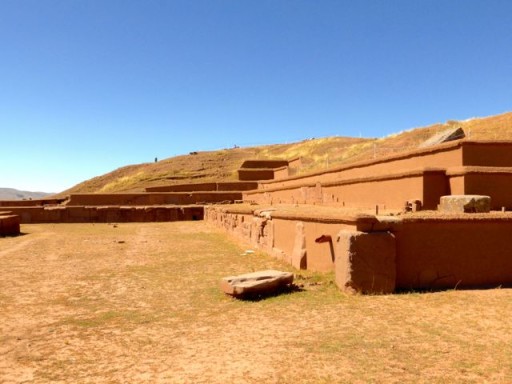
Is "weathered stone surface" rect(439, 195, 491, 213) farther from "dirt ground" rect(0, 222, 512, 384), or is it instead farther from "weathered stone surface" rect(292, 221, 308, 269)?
"weathered stone surface" rect(292, 221, 308, 269)

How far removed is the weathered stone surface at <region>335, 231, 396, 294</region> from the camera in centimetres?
733

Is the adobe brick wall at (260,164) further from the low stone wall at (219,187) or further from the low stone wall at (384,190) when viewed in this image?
the low stone wall at (384,190)

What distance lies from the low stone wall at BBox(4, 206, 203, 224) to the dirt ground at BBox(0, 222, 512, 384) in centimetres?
1740

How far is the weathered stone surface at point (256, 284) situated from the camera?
7.43 m

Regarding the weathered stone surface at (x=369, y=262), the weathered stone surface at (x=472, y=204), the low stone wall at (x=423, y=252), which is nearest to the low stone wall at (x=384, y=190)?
the weathered stone surface at (x=472, y=204)

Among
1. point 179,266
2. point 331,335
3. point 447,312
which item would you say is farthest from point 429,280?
point 179,266

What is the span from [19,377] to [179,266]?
6456 millimetres

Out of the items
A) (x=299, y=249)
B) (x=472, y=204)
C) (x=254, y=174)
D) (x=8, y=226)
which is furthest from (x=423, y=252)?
(x=254, y=174)

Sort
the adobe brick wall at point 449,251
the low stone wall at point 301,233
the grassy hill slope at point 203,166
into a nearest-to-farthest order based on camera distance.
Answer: the adobe brick wall at point 449,251 → the low stone wall at point 301,233 → the grassy hill slope at point 203,166

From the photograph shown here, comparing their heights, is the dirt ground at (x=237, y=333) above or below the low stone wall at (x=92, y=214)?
below

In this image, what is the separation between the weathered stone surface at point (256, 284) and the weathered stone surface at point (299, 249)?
1899 mm

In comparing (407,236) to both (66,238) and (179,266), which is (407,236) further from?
(66,238)

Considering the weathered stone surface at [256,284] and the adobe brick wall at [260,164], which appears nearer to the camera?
the weathered stone surface at [256,284]

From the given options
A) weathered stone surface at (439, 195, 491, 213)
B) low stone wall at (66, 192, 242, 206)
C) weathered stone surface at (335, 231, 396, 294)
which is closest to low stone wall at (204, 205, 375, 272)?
weathered stone surface at (335, 231, 396, 294)
